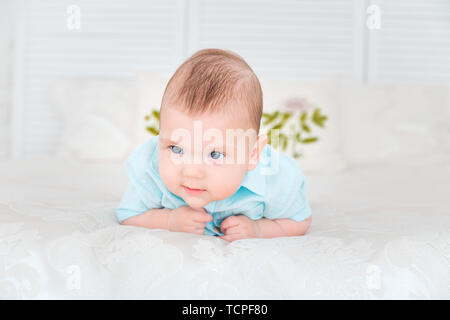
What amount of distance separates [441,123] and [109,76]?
208 centimetres

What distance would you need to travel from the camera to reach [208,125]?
80cm

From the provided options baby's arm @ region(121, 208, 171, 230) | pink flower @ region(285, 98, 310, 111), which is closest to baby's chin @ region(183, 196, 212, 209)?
baby's arm @ region(121, 208, 171, 230)

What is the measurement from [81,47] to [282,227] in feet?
8.42

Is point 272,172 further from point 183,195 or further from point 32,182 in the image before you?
point 32,182

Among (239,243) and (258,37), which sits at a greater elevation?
(258,37)

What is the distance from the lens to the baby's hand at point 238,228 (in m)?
0.90

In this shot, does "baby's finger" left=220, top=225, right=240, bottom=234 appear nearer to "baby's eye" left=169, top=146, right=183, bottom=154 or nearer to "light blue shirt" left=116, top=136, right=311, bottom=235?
"light blue shirt" left=116, top=136, right=311, bottom=235

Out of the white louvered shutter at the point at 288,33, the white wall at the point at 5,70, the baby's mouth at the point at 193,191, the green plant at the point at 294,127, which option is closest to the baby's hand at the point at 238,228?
the baby's mouth at the point at 193,191

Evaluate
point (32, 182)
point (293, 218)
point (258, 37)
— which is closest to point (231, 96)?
point (293, 218)

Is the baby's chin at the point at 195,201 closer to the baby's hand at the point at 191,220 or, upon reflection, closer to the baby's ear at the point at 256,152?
the baby's hand at the point at 191,220

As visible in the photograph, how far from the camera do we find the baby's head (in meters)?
0.80

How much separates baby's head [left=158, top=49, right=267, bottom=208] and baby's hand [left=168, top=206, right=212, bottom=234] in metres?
0.04

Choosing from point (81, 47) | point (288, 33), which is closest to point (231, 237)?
point (288, 33)
